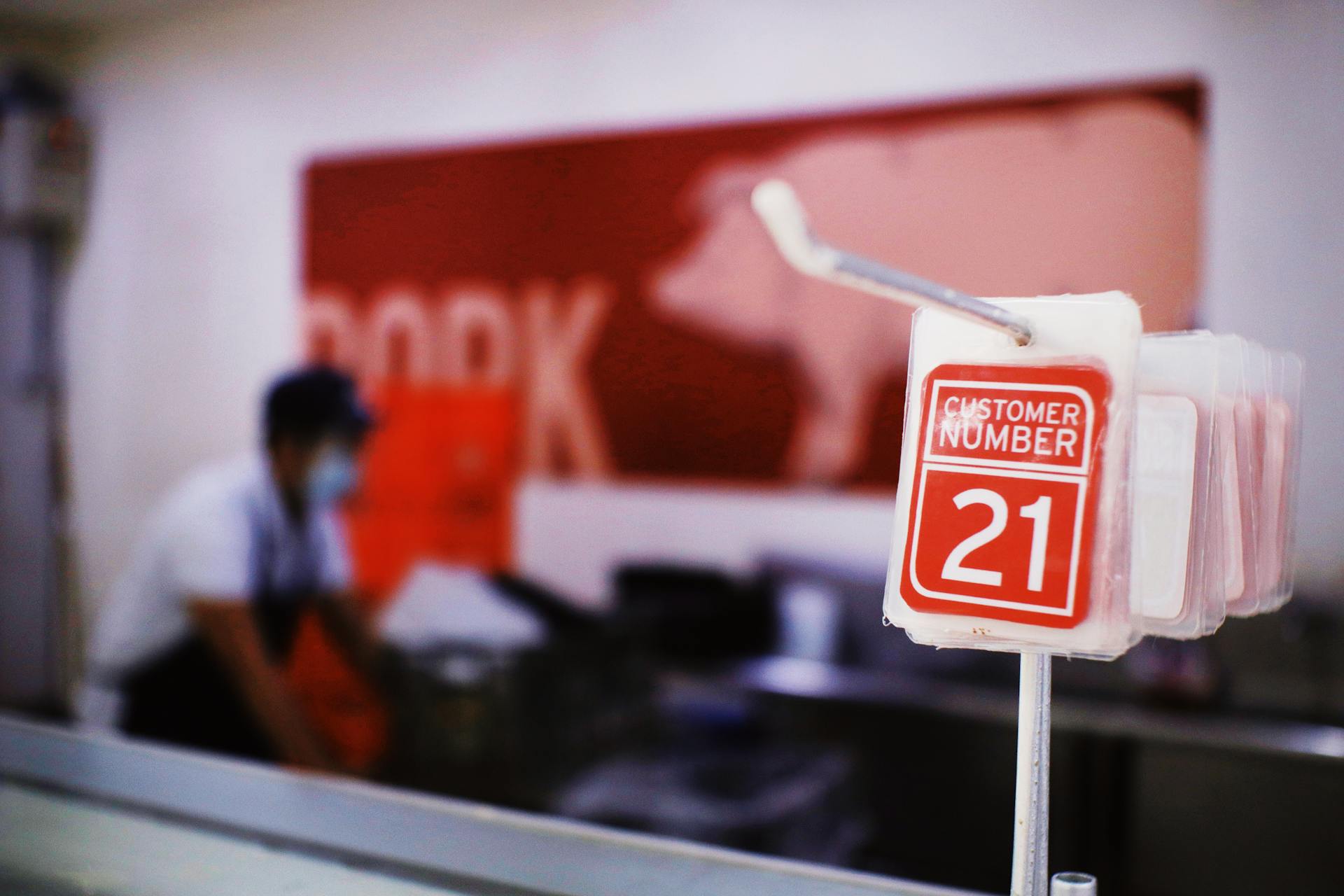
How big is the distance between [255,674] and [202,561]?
27 centimetres

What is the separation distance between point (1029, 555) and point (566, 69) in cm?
344

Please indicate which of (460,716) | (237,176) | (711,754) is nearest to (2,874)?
(711,754)

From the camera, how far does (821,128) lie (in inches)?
133

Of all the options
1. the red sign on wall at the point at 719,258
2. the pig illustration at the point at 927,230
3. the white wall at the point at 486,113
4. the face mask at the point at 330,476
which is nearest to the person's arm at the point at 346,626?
the face mask at the point at 330,476

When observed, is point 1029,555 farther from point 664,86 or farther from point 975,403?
point 664,86

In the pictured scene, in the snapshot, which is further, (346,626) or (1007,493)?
(346,626)

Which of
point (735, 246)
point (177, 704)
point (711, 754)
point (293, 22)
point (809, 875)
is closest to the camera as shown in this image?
point (809, 875)

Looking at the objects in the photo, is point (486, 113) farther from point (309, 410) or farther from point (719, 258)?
point (309, 410)

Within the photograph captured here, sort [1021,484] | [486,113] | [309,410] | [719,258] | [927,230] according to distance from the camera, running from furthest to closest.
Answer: [486,113] < [719,258] < [927,230] < [309,410] < [1021,484]

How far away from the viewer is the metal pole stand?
2.16 ft

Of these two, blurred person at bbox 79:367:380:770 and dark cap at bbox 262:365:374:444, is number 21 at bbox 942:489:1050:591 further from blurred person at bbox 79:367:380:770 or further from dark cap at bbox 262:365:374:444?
dark cap at bbox 262:365:374:444

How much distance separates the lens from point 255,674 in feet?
7.80

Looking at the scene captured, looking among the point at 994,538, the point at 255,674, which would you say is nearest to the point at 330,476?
the point at 255,674

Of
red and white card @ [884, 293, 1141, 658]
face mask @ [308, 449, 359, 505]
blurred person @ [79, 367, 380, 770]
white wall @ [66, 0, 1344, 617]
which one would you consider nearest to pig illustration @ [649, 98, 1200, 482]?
white wall @ [66, 0, 1344, 617]
